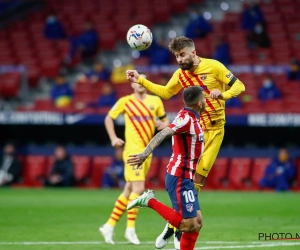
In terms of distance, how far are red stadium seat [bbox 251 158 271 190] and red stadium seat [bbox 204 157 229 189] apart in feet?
2.80

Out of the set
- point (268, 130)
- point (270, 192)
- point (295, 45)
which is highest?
point (295, 45)

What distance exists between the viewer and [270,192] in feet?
68.6

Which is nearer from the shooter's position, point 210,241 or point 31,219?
point 210,241

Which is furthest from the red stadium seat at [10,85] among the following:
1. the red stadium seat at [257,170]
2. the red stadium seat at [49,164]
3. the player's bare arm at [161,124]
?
the player's bare arm at [161,124]

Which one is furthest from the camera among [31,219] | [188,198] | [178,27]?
[178,27]

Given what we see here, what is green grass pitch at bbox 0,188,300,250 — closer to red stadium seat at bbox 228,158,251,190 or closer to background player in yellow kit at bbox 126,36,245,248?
background player in yellow kit at bbox 126,36,245,248

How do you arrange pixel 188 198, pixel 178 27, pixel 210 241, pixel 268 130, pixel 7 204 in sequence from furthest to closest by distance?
pixel 178 27, pixel 268 130, pixel 7 204, pixel 210 241, pixel 188 198

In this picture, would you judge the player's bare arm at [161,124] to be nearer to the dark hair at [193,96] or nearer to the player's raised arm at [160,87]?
the player's raised arm at [160,87]

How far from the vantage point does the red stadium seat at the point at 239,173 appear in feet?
72.4

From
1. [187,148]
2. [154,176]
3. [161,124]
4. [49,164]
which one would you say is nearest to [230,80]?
[187,148]

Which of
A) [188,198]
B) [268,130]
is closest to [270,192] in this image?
[268,130]

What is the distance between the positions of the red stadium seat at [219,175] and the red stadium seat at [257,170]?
2.80 feet

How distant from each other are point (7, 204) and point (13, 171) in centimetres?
641

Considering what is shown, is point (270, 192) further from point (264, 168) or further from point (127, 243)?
point (127, 243)
